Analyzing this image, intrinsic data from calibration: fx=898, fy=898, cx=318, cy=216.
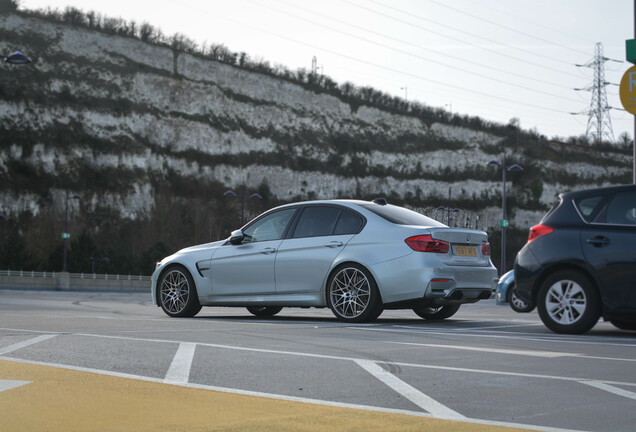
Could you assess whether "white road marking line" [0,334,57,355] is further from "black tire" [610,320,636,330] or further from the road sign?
the road sign

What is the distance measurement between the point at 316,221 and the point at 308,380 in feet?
22.3

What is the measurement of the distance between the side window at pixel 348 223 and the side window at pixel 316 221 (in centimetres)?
9

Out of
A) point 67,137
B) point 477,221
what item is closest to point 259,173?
point 67,137

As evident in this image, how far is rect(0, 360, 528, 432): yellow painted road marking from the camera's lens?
4504 mm

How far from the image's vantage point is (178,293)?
13.7m

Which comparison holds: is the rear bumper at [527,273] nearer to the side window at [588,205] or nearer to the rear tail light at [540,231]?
the rear tail light at [540,231]

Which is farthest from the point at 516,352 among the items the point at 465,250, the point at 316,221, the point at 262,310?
the point at 262,310

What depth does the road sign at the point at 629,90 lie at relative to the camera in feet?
62.4

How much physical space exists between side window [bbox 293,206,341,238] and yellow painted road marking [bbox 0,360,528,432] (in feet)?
23.1

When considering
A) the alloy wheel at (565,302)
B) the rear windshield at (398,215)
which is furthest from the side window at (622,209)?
the rear windshield at (398,215)

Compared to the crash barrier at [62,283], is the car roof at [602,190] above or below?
above

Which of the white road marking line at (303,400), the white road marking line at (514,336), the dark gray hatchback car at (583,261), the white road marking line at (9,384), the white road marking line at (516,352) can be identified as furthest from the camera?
the dark gray hatchback car at (583,261)

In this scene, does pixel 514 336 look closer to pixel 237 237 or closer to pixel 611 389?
pixel 611 389

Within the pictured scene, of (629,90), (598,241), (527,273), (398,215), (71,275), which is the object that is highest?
(629,90)
